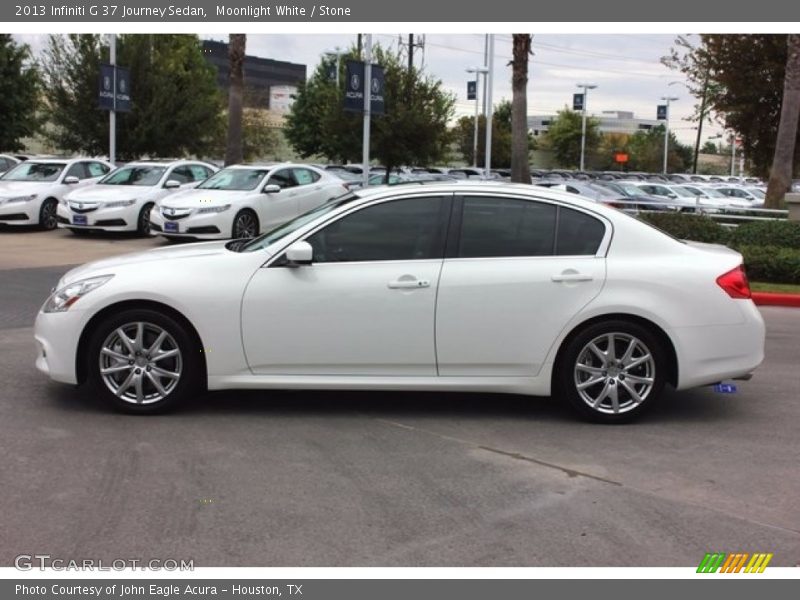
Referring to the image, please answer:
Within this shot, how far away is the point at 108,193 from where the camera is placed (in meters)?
19.1

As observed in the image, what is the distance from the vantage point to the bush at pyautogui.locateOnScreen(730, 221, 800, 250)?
14609mm

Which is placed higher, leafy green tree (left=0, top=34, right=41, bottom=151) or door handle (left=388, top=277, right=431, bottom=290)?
leafy green tree (left=0, top=34, right=41, bottom=151)

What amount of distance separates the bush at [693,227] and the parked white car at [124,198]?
9568 mm

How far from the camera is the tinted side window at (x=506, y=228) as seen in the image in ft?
20.5

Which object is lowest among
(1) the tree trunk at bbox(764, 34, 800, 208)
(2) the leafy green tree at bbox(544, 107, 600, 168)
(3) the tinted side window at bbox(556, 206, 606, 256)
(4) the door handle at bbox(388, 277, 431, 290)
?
(4) the door handle at bbox(388, 277, 431, 290)

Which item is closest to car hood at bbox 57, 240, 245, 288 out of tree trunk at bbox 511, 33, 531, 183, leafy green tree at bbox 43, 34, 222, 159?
tree trunk at bbox 511, 33, 531, 183

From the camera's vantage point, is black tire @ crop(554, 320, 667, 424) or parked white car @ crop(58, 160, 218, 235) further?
parked white car @ crop(58, 160, 218, 235)

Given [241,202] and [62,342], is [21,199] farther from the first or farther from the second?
[62,342]

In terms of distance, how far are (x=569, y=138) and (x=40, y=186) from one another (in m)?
69.3

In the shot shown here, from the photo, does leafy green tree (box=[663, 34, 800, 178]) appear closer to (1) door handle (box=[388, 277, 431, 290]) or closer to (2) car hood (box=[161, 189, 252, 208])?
(2) car hood (box=[161, 189, 252, 208])

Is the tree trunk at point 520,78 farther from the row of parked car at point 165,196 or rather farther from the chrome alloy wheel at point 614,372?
the chrome alloy wheel at point 614,372

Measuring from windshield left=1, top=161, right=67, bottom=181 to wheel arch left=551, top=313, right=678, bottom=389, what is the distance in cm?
1730

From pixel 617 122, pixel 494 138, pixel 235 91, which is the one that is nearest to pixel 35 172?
pixel 235 91

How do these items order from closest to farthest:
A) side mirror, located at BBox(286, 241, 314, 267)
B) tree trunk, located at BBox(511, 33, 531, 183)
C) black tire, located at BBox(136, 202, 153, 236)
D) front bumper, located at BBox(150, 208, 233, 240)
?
Answer: side mirror, located at BBox(286, 241, 314, 267) → front bumper, located at BBox(150, 208, 233, 240) → black tire, located at BBox(136, 202, 153, 236) → tree trunk, located at BBox(511, 33, 531, 183)
